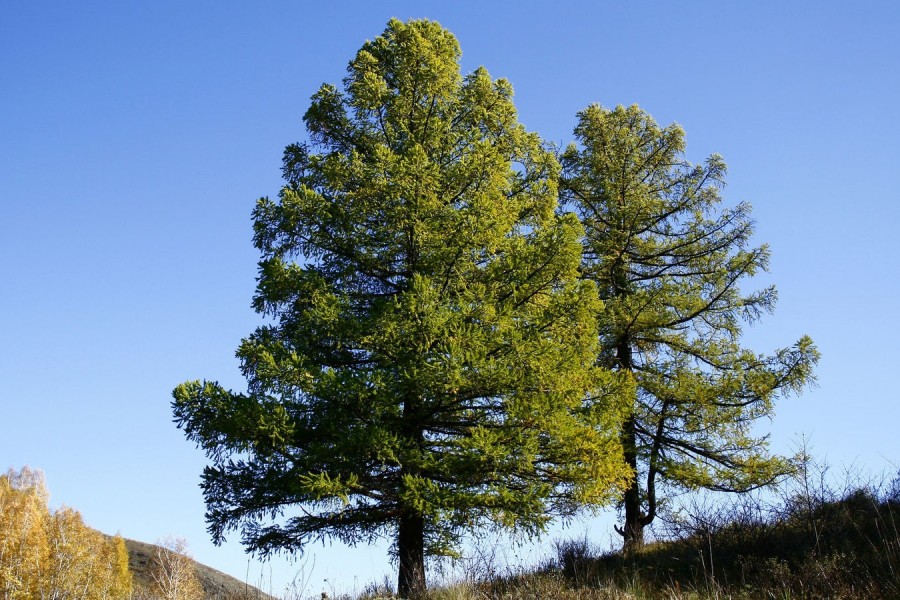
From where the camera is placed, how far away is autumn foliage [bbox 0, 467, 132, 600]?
2883 cm

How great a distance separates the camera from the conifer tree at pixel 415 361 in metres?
9.99

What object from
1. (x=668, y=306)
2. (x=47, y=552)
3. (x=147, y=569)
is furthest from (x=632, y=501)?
(x=147, y=569)

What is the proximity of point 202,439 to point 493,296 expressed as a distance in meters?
5.30

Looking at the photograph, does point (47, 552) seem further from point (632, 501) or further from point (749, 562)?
point (749, 562)

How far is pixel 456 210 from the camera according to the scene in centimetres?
1126

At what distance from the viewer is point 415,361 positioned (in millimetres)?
10352

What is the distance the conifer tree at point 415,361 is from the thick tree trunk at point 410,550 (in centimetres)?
3

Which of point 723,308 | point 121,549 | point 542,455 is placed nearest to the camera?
point 542,455

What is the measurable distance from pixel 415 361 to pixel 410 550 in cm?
328

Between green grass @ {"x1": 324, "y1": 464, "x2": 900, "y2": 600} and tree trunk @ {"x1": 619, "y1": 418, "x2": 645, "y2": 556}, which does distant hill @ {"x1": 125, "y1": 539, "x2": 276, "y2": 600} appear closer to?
tree trunk @ {"x1": 619, "y1": 418, "x2": 645, "y2": 556}

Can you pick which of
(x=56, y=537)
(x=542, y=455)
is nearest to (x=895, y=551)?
(x=542, y=455)

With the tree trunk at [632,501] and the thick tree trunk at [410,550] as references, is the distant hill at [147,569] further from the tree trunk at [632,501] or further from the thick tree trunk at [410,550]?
the thick tree trunk at [410,550]

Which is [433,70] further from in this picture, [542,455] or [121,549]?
[121,549]

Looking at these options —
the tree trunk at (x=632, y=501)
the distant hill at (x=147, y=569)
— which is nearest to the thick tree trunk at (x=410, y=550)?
the tree trunk at (x=632, y=501)
